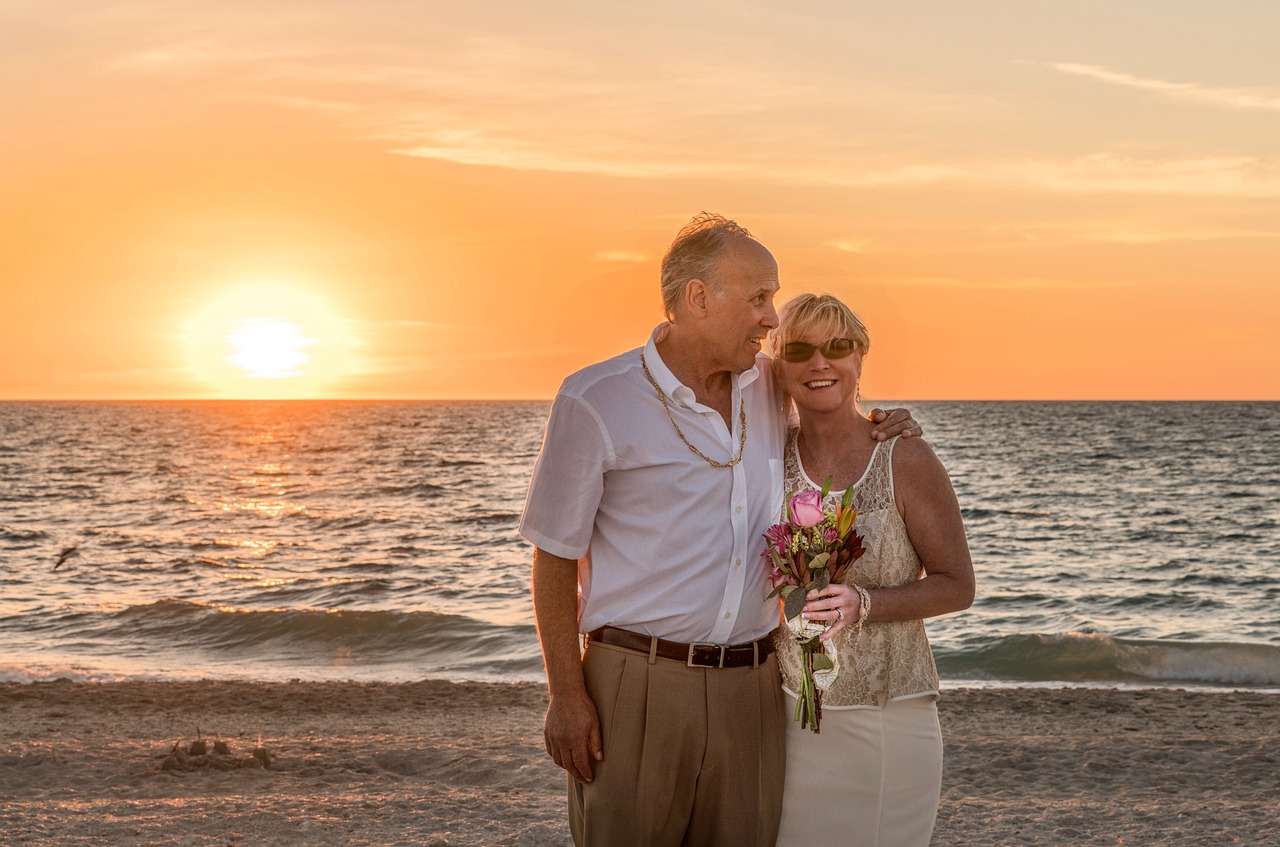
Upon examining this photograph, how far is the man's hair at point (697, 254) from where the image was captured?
353 centimetres

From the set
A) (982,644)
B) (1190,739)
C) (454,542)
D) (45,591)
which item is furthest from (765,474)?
(454,542)

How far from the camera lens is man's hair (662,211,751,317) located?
3525 mm

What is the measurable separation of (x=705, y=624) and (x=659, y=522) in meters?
0.31

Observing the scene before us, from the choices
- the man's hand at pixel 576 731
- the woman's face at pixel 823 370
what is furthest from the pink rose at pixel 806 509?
the man's hand at pixel 576 731

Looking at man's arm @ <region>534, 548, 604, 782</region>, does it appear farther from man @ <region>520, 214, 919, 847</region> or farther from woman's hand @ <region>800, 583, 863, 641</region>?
woman's hand @ <region>800, 583, 863, 641</region>

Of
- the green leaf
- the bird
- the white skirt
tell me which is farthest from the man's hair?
the bird

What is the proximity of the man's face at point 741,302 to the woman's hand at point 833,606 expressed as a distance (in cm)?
71

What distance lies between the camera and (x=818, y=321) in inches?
142

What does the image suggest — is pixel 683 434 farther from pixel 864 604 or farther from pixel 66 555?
pixel 66 555

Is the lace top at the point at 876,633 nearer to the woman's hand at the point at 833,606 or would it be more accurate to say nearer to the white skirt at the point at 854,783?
the white skirt at the point at 854,783

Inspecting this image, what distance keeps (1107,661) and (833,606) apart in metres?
10.9

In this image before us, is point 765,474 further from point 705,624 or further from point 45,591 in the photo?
point 45,591

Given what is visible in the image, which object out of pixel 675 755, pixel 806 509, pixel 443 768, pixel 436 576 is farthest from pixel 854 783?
pixel 436 576

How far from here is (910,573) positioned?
3631 mm
